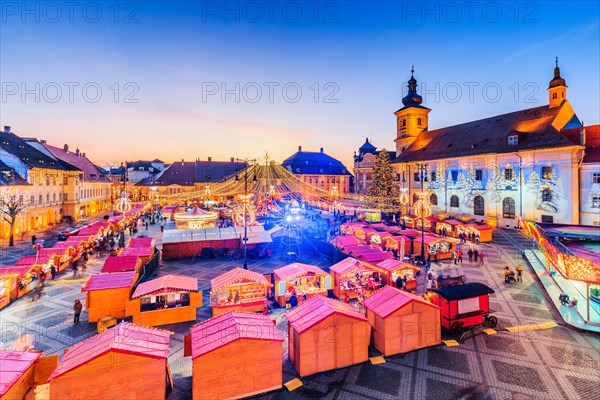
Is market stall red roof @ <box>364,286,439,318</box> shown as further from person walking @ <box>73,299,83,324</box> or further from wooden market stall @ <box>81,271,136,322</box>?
person walking @ <box>73,299,83,324</box>

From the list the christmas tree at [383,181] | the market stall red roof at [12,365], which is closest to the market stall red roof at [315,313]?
the market stall red roof at [12,365]

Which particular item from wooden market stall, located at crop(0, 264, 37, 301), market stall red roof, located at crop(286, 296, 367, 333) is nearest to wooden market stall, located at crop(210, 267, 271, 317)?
market stall red roof, located at crop(286, 296, 367, 333)

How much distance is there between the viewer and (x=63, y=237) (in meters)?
29.4

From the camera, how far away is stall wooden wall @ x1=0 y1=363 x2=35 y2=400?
279 inches

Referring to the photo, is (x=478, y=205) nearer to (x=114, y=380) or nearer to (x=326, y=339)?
(x=326, y=339)

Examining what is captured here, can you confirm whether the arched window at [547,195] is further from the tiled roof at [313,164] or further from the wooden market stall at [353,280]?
the tiled roof at [313,164]

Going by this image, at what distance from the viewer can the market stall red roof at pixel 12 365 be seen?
7.08 m

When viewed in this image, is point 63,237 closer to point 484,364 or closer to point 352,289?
point 352,289

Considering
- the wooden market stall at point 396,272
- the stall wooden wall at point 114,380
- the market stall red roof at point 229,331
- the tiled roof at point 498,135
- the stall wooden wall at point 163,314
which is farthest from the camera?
the tiled roof at point 498,135

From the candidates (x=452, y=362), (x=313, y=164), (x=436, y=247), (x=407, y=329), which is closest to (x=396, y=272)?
(x=407, y=329)

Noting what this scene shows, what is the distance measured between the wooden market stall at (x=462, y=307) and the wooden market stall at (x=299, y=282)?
5.75 meters

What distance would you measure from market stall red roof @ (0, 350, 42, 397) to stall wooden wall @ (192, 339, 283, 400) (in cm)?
412

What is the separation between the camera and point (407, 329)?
11.3 meters

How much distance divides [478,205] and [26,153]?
2393 inches
